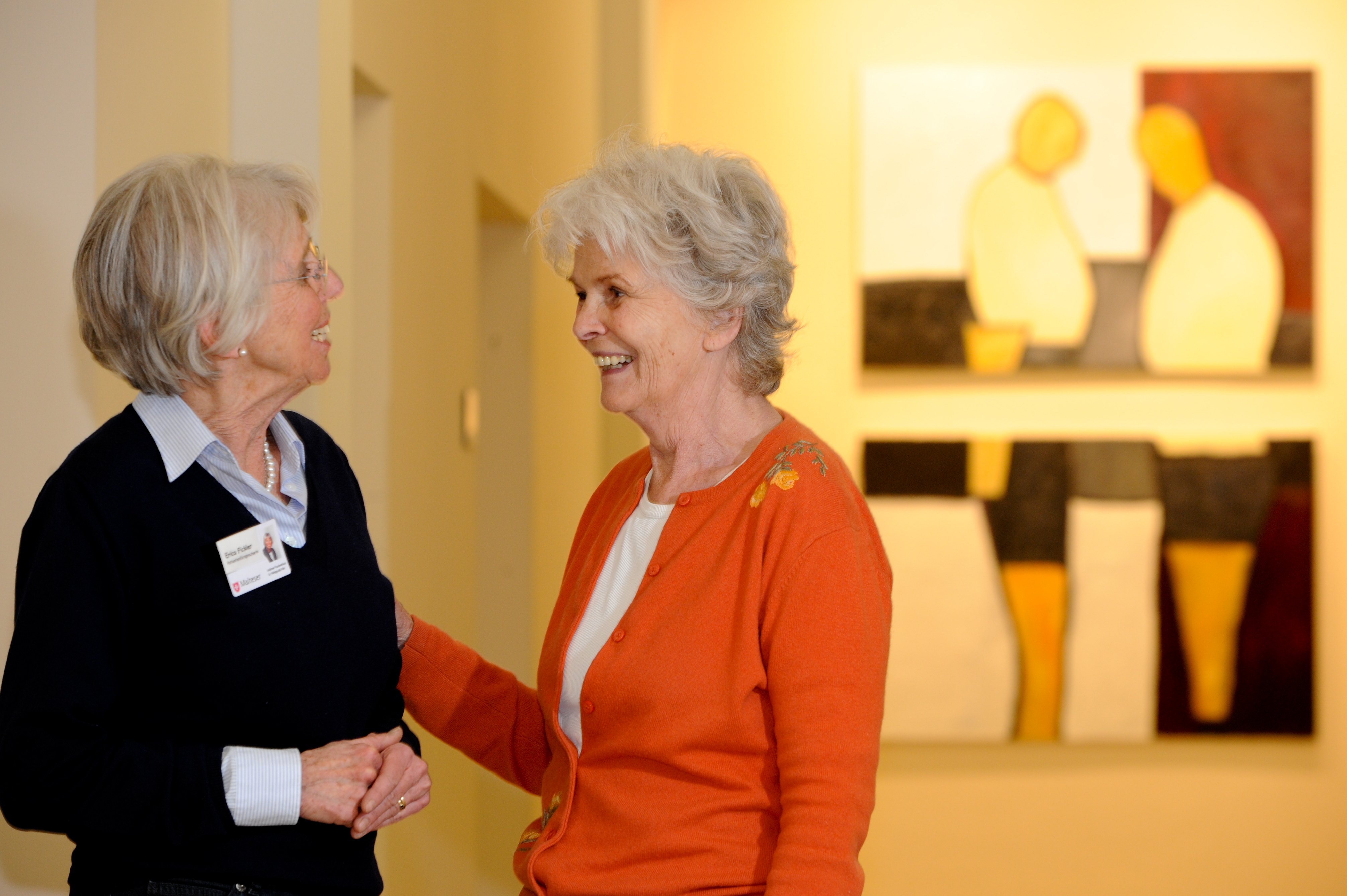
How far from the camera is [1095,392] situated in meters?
3.97

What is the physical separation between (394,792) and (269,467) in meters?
0.44

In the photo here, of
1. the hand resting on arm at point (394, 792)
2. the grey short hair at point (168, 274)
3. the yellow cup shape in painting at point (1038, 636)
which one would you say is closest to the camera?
the grey short hair at point (168, 274)

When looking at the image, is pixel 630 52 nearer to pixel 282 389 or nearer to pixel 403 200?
pixel 403 200

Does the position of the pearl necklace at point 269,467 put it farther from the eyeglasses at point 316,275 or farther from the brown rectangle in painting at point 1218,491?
the brown rectangle in painting at point 1218,491

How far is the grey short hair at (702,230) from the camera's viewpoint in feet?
4.95

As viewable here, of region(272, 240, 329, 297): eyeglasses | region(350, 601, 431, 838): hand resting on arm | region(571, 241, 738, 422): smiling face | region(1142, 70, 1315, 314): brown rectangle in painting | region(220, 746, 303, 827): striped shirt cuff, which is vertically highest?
region(1142, 70, 1315, 314): brown rectangle in painting

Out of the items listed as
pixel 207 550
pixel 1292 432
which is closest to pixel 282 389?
pixel 207 550

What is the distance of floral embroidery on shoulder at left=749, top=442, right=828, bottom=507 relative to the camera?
141 cm

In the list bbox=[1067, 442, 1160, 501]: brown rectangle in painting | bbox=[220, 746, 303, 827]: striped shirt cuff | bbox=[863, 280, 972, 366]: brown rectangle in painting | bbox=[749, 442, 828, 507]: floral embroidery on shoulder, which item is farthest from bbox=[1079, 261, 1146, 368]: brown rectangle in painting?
bbox=[220, 746, 303, 827]: striped shirt cuff

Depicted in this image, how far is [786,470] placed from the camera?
1430 mm

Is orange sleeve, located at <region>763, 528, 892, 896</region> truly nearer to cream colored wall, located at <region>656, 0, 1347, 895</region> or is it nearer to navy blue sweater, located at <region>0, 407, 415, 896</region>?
navy blue sweater, located at <region>0, 407, 415, 896</region>

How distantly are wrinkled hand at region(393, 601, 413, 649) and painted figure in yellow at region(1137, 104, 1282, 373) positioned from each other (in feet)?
10.0

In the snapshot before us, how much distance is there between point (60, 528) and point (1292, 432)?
389 centimetres

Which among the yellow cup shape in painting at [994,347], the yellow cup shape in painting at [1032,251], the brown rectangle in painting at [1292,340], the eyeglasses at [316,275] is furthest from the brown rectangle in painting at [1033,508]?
the eyeglasses at [316,275]
